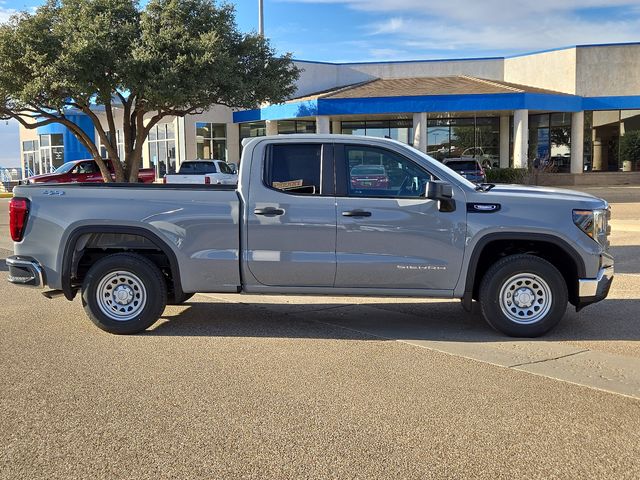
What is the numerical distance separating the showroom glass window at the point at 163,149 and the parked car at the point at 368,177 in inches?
1498

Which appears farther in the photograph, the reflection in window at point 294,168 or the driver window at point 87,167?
the driver window at point 87,167

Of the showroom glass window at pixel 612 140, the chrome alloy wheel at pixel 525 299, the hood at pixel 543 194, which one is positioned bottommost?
the chrome alloy wheel at pixel 525 299

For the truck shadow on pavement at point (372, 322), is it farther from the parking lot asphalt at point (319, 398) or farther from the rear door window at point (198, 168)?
the rear door window at point (198, 168)

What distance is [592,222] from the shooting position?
20.0 feet

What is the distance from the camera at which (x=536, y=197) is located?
240 inches

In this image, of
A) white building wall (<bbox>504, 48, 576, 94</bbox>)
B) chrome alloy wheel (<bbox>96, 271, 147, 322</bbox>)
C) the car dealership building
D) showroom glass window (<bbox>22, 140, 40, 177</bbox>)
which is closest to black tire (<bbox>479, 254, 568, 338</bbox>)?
chrome alloy wheel (<bbox>96, 271, 147, 322</bbox>)

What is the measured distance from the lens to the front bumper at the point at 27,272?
21.1 ft

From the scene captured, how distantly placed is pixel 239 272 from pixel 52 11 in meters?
21.6

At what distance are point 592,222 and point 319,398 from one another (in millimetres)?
3275

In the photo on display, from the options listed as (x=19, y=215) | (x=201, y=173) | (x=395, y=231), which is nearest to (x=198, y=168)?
(x=201, y=173)

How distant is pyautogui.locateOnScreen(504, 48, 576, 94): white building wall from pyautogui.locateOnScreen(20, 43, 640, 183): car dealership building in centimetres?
6

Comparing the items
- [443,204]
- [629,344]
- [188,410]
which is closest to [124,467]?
[188,410]

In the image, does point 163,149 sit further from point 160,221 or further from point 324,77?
point 160,221

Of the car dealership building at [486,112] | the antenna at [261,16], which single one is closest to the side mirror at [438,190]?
the antenna at [261,16]
